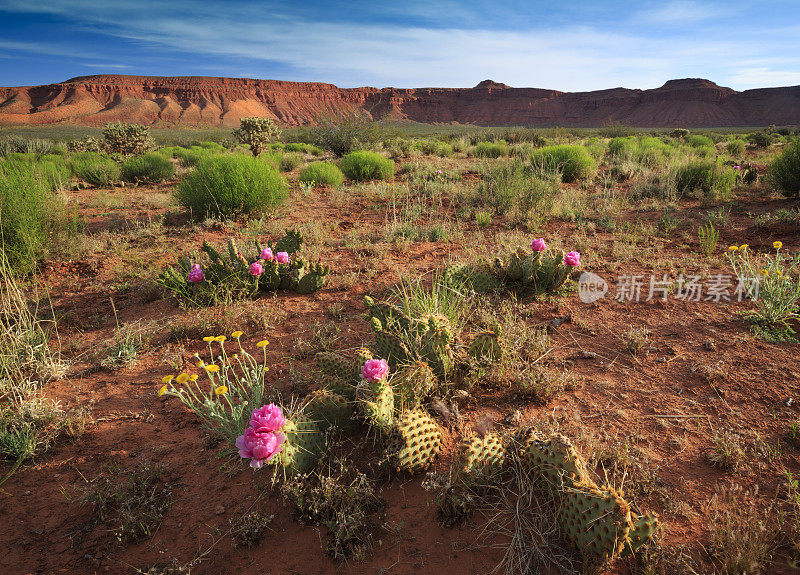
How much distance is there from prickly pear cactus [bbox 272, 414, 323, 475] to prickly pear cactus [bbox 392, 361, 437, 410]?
505 millimetres

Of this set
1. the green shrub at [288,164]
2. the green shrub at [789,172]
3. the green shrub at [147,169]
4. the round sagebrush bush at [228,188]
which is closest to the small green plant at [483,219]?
the round sagebrush bush at [228,188]

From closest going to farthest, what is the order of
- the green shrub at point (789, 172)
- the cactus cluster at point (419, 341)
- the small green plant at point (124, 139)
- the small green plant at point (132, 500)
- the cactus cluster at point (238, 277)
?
the small green plant at point (132, 500) < the cactus cluster at point (419, 341) < the cactus cluster at point (238, 277) < the green shrub at point (789, 172) < the small green plant at point (124, 139)

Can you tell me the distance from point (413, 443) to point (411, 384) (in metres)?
0.40

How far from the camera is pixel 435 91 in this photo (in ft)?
324

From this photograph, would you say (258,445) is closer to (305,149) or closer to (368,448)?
(368,448)

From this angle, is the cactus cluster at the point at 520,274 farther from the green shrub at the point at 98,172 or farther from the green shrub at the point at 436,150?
the green shrub at the point at 436,150

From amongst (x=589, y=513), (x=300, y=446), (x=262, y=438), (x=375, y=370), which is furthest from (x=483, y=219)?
(x=262, y=438)

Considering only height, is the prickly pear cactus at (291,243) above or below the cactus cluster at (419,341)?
above

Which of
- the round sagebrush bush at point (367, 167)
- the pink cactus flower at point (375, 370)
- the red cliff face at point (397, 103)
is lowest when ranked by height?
the pink cactus flower at point (375, 370)

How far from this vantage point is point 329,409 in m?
2.28

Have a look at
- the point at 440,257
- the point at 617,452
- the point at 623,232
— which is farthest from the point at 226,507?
the point at 623,232

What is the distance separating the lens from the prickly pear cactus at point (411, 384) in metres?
Answer: 2.36

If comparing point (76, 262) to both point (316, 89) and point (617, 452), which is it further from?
point (316, 89)

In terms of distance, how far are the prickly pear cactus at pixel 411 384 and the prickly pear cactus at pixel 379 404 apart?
0.29 feet
